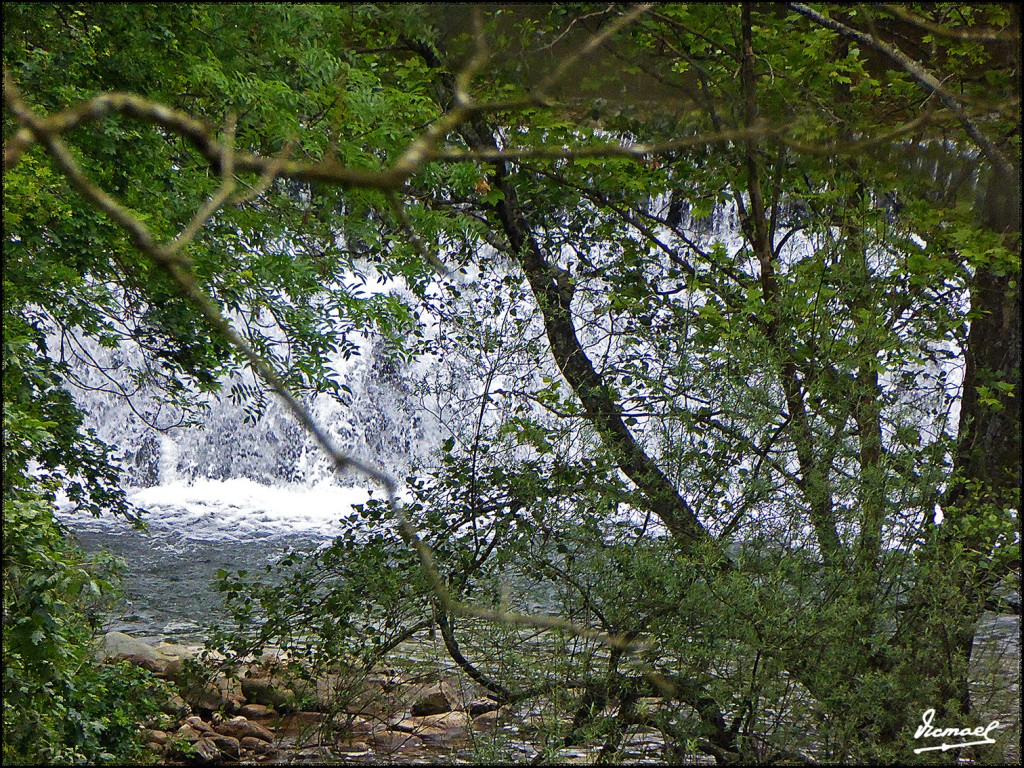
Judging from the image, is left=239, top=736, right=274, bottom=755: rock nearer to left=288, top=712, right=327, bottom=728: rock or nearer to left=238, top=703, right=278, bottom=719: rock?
left=288, top=712, right=327, bottom=728: rock

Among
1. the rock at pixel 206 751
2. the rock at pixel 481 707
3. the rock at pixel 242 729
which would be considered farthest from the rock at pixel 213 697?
the rock at pixel 481 707

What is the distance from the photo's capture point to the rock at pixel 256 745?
5.42 metres

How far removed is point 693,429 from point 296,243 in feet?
6.11

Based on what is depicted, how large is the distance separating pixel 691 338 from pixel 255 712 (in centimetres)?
348

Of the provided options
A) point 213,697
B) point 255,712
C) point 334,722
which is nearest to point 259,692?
point 255,712

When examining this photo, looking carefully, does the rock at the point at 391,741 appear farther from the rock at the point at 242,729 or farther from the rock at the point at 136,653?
the rock at the point at 136,653

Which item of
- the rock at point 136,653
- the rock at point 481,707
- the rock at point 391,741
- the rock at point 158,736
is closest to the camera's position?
the rock at point 158,736

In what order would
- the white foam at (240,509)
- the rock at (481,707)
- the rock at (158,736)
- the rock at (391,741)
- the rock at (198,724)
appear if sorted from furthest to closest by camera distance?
the white foam at (240,509) → the rock at (198,724) → the rock at (481,707) → the rock at (391,741) → the rock at (158,736)

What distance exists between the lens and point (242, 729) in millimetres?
5715
